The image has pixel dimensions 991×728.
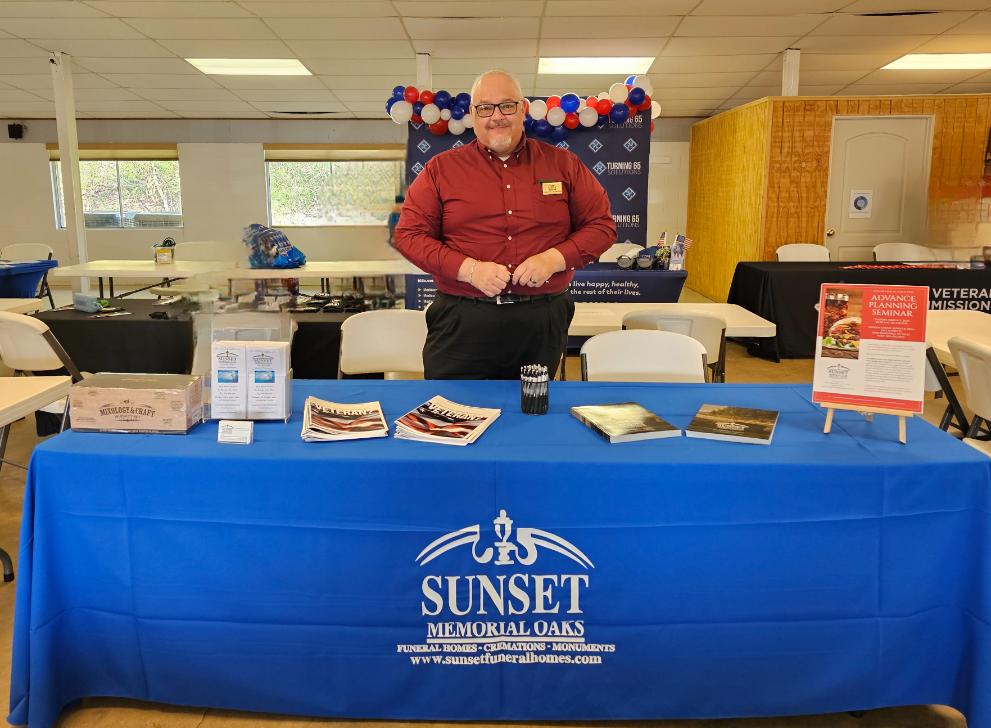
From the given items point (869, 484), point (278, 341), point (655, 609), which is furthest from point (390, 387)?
point (869, 484)

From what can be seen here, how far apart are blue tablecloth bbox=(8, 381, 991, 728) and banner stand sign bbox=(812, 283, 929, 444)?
0.35 ft

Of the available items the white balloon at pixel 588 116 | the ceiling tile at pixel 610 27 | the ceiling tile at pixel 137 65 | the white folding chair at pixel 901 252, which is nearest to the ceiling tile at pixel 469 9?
the ceiling tile at pixel 610 27

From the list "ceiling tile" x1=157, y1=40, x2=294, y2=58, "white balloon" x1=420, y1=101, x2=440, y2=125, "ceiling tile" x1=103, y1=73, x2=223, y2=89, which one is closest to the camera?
"white balloon" x1=420, y1=101, x2=440, y2=125

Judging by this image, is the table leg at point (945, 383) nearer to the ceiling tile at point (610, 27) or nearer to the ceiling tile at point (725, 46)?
the ceiling tile at point (610, 27)

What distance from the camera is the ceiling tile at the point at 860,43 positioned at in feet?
22.6

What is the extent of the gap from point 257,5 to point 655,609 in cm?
563

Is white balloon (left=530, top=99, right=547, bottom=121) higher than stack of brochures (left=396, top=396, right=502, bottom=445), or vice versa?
white balloon (left=530, top=99, right=547, bottom=121)

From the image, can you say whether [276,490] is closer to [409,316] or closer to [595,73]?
[409,316]

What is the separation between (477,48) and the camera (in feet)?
23.5

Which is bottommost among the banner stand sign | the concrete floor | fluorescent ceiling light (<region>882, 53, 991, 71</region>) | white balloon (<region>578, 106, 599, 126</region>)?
the concrete floor

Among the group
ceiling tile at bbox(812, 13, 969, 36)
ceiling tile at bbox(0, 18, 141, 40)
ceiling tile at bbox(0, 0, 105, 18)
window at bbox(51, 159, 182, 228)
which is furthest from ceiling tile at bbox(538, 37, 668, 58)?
window at bbox(51, 159, 182, 228)

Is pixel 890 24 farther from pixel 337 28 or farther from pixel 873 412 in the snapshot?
pixel 873 412

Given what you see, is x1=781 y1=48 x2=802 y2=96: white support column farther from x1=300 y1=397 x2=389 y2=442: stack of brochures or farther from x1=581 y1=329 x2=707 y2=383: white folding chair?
x1=300 y1=397 x2=389 y2=442: stack of brochures

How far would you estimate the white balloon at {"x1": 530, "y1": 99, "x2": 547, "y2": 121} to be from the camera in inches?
263
